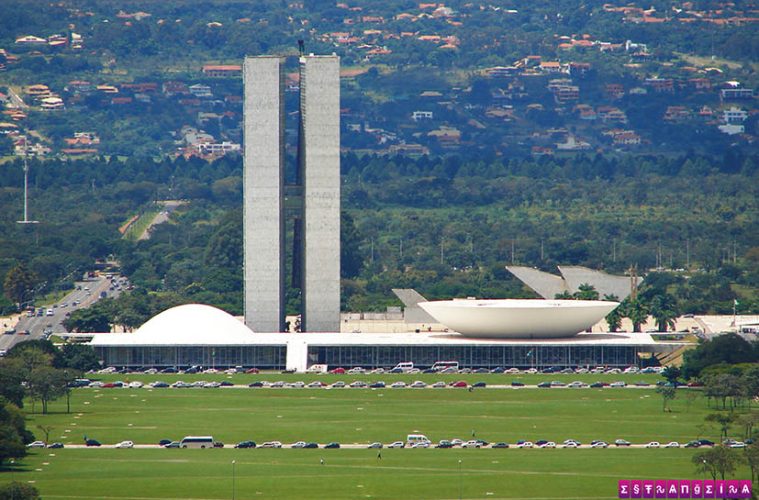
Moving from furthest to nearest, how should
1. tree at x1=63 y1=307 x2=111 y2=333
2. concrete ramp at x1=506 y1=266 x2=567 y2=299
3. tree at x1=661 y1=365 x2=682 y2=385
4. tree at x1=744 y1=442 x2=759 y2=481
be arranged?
concrete ramp at x1=506 y1=266 x2=567 y2=299 → tree at x1=63 y1=307 x2=111 y2=333 → tree at x1=661 y1=365 x2=682 y2=385 → tree at x1=744 y1=442 x2=759 y2=481

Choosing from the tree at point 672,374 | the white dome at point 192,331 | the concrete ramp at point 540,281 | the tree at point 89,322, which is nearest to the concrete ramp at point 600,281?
the concrete ramp at point 540,281

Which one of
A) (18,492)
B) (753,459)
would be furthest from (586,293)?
(18,492)

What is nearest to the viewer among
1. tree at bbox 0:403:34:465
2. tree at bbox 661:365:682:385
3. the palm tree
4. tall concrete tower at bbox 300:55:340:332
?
tree at bbox 0:403:34:465

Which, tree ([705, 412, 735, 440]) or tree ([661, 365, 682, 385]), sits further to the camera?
tree ([661, 365, 682, 385])

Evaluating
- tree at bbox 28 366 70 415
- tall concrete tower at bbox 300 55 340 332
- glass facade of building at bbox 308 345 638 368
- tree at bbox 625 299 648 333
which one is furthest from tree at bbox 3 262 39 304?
tree at bbox 28 366 70 415

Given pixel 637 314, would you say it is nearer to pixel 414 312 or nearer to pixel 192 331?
pixel 414 312

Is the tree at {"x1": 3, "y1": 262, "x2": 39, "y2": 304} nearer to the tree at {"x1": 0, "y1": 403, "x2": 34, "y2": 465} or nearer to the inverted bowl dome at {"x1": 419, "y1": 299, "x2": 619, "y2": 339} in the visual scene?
the inverted bowl dome at {"x1": 419, "y1": 299, "x2": 619, "y2": 339}

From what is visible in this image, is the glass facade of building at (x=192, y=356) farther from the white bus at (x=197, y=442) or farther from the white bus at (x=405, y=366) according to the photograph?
the white bus at (x=197, y=442)
